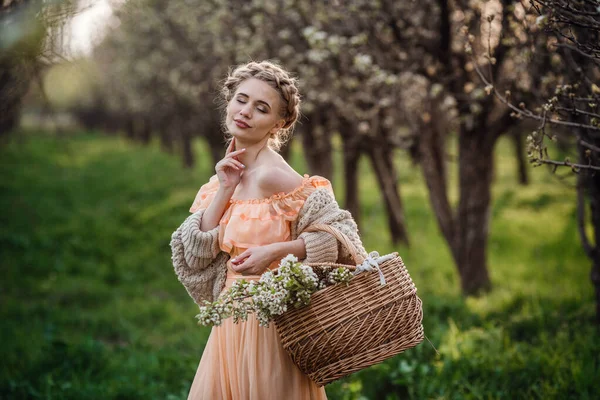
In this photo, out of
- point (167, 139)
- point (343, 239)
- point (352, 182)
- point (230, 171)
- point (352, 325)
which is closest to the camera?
point (352, 325)

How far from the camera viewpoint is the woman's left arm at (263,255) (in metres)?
2.78

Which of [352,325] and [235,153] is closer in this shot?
[352,325]

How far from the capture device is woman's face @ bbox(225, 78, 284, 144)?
9.58 feet

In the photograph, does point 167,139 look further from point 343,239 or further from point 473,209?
point 343,239

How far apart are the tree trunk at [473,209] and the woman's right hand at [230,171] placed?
4.28 meters

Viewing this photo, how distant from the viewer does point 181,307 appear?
307 inches

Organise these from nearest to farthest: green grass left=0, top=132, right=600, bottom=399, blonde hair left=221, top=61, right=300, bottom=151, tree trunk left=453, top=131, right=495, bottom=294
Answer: blonde hair left=221, top=61, right=300, bottom=151, green grass left=0, top=132, right=600, bottom=399, tree trunk left=453, top=131, right=495, bottom=294

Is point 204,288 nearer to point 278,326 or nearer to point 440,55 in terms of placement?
point 278,326

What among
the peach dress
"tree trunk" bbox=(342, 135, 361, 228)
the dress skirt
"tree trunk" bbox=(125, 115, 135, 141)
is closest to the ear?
the peach dress

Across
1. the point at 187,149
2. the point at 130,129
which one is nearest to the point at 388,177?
the point at 187,149

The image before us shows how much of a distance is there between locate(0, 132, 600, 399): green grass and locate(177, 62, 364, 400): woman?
5.30 ft

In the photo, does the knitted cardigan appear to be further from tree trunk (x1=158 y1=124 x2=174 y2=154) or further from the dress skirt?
tree trunk (x1=158 y1=124 x2=174 y2=154)

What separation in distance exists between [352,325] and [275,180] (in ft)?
2.52

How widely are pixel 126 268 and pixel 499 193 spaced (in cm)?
1108
